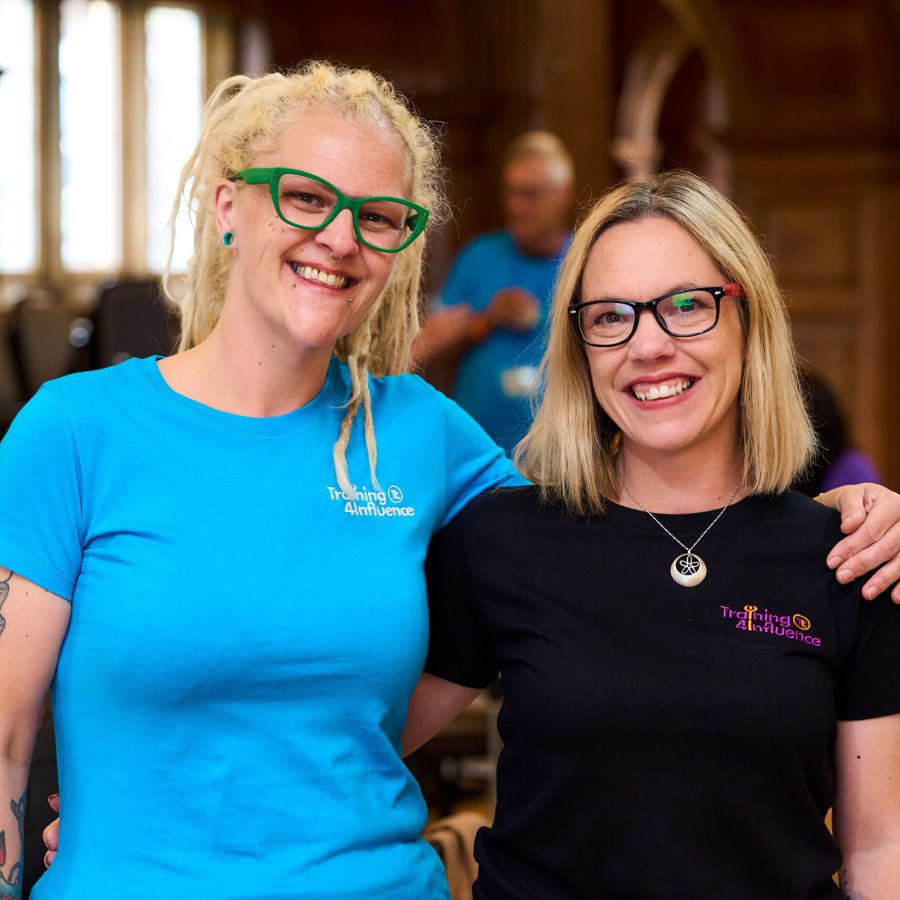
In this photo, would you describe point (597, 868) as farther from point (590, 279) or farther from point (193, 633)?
point (590, 279)

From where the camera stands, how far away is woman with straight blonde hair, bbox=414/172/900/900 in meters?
1.59

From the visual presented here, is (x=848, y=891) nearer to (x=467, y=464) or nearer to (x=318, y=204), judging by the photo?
(x=467, y=464)

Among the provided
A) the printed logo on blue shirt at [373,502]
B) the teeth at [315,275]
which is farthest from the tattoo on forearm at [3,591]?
the teeth at [315,275]

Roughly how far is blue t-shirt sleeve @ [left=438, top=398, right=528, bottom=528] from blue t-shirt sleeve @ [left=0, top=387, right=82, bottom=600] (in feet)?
1.67

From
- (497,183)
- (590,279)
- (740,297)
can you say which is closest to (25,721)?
(590,279)

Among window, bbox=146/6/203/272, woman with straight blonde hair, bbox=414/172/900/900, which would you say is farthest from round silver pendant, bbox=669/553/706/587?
window, bbox=146/6/203/272

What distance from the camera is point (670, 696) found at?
1.61m

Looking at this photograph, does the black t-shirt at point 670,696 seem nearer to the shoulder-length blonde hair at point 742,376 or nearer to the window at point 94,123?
the shoulder-length blonde hair at point 742,376

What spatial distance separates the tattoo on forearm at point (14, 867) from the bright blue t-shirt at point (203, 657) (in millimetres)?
33

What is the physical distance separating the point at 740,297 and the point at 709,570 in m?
0.35

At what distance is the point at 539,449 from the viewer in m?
1.87

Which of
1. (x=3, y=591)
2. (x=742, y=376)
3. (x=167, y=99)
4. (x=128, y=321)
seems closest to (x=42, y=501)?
(x=3, y=591)

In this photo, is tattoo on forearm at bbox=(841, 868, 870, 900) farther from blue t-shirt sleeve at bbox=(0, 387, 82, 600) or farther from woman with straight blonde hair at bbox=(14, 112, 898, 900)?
blue t-shirt sleeve at bbox=(0, 387, 82, 600)

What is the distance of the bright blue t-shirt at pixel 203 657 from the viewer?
1.54 m
